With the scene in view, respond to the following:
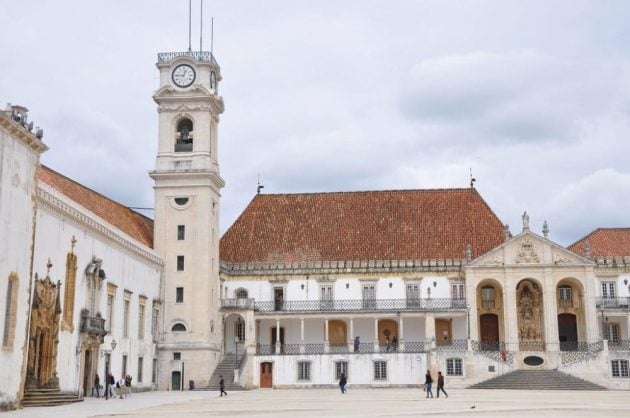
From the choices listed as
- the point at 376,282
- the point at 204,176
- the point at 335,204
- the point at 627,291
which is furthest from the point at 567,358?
the point at 204,176

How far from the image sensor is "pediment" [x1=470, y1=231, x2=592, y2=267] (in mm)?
51125

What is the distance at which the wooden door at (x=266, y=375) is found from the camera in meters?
49.5

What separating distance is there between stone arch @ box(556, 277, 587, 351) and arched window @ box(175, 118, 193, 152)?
23.3m

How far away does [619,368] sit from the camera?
4694 cm

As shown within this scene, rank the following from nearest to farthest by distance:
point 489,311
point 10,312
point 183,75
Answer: point 10,312 → point 183,75 → point 489,311

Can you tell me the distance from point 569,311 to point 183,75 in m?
26.9

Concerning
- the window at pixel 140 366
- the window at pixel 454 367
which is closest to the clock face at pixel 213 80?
the window at pixel 140 366

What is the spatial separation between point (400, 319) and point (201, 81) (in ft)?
59.2

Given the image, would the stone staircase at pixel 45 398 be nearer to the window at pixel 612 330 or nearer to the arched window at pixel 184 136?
the arched window at pixel 184 136

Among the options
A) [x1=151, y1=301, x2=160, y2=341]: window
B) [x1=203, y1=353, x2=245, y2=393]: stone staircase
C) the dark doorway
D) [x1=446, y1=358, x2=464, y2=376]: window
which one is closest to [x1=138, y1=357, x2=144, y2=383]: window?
[x1=151, y1=301, x2=160, y2=341]: window

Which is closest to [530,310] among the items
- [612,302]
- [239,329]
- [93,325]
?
[612,302]

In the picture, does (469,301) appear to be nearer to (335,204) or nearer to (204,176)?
(335,204)

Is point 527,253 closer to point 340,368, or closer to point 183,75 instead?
point 340,368

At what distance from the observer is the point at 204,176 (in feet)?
162
